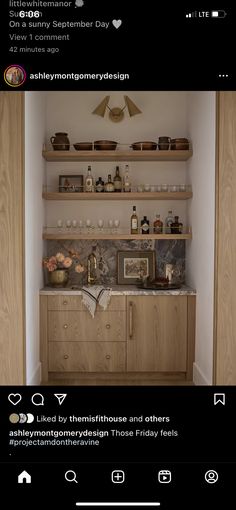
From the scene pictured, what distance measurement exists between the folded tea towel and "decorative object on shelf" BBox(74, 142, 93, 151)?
874 millimetres

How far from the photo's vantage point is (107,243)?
2582 mm

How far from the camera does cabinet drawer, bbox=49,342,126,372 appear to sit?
2.20 m

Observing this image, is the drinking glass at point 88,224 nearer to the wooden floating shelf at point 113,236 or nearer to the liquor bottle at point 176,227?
the wooden floating shelf at point 113,236

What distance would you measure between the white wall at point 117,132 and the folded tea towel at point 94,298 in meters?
0.57

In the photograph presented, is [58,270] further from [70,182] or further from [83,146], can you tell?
[83,146]

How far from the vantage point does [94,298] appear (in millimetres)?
2174

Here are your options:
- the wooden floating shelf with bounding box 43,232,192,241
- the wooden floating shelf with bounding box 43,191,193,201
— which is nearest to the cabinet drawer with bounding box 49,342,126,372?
the wooden floating shelf with bounding box 43,232,192,241

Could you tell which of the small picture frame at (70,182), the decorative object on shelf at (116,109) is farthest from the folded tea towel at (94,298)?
the decorative object on shelf at (116,109)

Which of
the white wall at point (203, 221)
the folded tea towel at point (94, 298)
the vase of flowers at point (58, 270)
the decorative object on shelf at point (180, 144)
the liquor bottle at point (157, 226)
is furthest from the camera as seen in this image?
the liquor bottle at point (157, 226)

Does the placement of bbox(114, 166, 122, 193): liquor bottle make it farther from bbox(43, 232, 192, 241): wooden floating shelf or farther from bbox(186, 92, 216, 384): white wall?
bbox(186, 92, 216, 384): white wall
